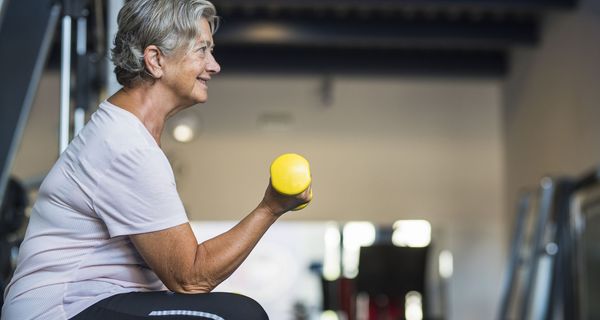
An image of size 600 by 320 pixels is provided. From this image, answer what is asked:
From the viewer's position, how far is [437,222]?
8945 millimetres

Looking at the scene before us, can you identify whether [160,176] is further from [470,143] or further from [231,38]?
[470,143]

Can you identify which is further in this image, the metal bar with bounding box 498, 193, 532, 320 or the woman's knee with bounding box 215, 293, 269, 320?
the metal bar with bounding box 498, 193, 532, 320

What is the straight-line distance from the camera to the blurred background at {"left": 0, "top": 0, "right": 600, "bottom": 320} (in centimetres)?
765

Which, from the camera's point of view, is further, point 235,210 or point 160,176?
point 235,210

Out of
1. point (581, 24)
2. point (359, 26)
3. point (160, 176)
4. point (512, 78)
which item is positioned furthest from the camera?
point (512, 78)

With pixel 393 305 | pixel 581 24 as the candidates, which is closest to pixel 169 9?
pixel 581 24

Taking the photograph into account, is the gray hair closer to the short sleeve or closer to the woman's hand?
the short sleeve

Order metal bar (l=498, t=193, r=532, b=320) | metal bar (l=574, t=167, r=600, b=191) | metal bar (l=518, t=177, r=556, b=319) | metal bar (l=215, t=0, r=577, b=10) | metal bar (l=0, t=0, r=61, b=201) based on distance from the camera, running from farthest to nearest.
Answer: metal bar (l=215, t=0, r=577, b=10), metal bar (l=498, t=193, r=532, b=320), metal bar (l=518, t=177, r=556, b=319), metal bar (l=574, t=167, r=600, b=191), metal bar (l=0, t=0, r=61, b=201)

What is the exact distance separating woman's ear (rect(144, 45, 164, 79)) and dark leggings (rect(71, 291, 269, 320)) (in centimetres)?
38

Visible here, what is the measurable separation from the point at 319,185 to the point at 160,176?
7.36m

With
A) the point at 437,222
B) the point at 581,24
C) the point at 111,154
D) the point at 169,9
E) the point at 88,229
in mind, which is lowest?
the point at 437,222

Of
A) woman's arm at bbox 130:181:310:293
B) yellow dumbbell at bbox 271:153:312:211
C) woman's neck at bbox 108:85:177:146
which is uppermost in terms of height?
woman's neck at bbox 108:85:177:146

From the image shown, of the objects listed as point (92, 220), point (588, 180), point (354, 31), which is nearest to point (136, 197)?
point (92, 220)

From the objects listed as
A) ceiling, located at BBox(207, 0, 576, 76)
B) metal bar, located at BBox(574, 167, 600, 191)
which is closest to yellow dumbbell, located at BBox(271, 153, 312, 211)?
metal bar, located at BBox(574, 167, 600, 191)
